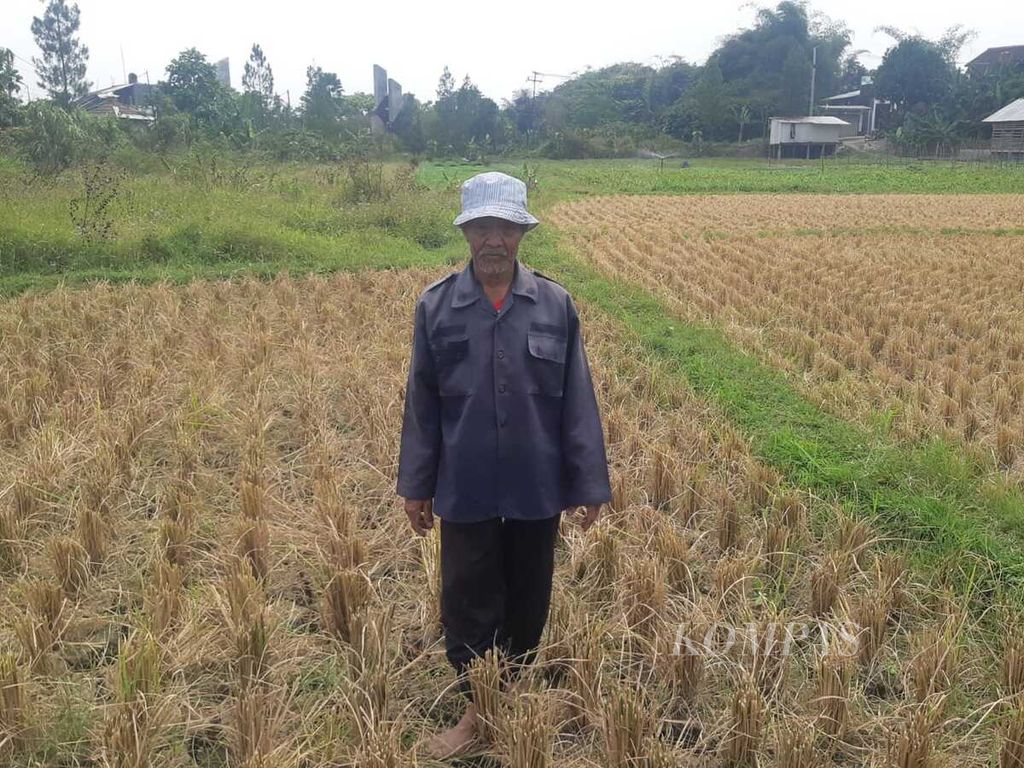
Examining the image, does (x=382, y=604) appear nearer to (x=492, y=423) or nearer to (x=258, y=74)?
(x=492, y=423)

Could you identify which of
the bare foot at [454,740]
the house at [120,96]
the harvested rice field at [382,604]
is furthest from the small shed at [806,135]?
the bare foot at [454,740]

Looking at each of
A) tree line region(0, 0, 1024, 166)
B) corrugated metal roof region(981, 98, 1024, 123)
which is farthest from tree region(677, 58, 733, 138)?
corrugated metal roof region(981, 98, 1024, 123)

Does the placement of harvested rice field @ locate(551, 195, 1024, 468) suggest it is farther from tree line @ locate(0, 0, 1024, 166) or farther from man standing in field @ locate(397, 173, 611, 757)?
tree line @ locate(0, 0, 1024, 166)

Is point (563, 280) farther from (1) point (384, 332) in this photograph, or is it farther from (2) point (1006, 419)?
(2) point (1006, 419)

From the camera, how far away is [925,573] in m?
3.38

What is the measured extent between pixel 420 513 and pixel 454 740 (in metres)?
0.68

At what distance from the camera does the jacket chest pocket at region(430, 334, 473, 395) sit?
93.4 inches

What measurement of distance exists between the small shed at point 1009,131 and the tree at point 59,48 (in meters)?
53.1

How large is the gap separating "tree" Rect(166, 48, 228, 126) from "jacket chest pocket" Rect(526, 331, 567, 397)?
34.4 meters

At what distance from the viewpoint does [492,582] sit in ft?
8.25

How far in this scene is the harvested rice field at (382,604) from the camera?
7.77 ft

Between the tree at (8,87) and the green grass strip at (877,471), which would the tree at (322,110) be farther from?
the green grass strip at (877,471)

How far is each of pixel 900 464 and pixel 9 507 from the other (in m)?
4.46

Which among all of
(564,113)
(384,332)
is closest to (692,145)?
(564,113)
